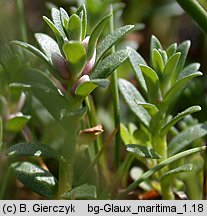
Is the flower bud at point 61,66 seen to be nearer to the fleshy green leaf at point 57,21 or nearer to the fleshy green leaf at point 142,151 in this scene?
the fleshy green leaf at point 57,21

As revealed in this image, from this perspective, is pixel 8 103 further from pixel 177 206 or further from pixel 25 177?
pixel 177 206

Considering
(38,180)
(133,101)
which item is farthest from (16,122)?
(133,101)

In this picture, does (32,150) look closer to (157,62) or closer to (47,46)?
(47,46)

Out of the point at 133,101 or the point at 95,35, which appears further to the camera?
the point at 133,101

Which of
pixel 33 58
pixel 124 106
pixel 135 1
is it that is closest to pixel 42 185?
pixel 33 58
